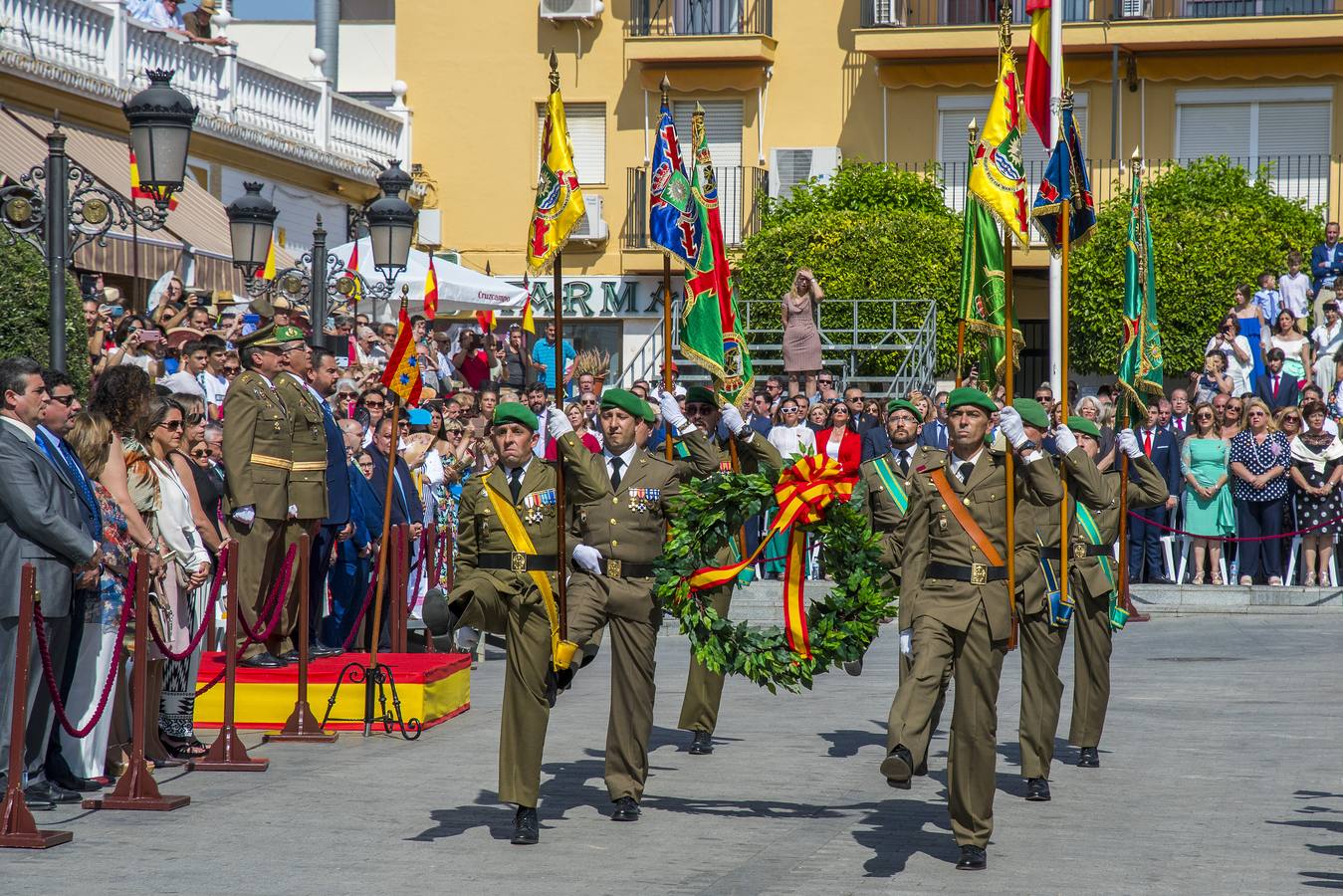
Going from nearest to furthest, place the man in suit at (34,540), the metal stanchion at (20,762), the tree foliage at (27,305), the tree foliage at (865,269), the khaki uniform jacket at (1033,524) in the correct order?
the metal stanchion at (20,762) → the man in suit at (34,540) → the khaki uniform jacket at (1033,524) → the tree foliage at (27,305) → the tree foliage at (865,269)

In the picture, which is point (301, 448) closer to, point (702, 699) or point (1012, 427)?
point (702, 699)

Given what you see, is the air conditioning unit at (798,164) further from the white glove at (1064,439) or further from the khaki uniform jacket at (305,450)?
the white glove at (1064,439)

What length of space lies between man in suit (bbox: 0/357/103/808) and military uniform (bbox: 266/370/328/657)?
333cm

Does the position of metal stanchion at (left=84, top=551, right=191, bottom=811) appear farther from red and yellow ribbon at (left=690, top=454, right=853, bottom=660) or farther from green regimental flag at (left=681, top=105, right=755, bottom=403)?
green regimental flag at (left=681, top=105, right=755, bottom=403)

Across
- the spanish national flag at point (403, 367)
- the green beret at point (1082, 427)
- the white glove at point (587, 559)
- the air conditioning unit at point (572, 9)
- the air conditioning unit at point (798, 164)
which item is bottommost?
the white glove at point (587, 559)

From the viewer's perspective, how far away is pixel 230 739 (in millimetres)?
11164

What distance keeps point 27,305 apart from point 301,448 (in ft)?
9.60

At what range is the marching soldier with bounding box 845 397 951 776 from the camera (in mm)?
9562

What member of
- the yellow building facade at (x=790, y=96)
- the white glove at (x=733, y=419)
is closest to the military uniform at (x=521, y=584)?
the white glove at (x=733, y=419)

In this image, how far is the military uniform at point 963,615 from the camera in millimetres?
8891

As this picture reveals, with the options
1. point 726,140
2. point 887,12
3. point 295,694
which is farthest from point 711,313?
point 726,140

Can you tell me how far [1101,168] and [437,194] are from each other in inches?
494

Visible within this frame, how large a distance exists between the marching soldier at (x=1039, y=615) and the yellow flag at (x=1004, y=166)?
119cm

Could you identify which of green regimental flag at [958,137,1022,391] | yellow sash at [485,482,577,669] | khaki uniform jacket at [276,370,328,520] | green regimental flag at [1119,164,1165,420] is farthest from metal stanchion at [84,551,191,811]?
green regimental flag at [1119,164,1165,420]
